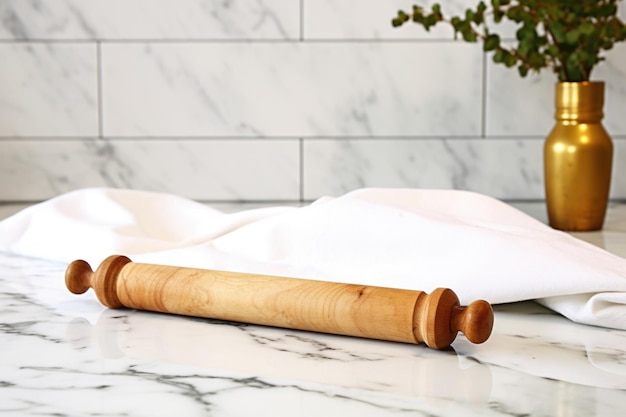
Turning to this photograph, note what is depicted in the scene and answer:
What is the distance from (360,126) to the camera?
1.73m

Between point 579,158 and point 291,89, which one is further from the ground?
point 291,89

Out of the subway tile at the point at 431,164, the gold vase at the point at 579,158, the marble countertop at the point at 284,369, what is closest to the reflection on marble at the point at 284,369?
the marble countertop at the point at 284,369

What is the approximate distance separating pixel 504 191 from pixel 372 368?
1.14 meters

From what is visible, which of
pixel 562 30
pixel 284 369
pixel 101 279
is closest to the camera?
pixel 284 369

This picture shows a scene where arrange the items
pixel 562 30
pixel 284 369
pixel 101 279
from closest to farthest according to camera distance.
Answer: pixel 284 369
pixel 101 279
pixel 562 30

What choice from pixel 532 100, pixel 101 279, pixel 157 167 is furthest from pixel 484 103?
pixel 101 279

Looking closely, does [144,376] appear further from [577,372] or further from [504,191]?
[504,191]

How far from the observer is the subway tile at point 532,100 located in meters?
1.71

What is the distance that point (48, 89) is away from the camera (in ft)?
5.72

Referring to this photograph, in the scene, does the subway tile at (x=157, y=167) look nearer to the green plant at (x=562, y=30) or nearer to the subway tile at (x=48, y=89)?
the subway tile at (x=48, y=89)

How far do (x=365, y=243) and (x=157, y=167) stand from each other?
928 millimetres

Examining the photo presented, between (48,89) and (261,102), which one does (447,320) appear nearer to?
(261,102)

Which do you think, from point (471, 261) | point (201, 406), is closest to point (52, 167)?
point (471, 261)

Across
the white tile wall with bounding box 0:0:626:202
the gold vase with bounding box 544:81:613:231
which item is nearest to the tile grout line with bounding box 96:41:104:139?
the white tile wall with bounding box 0:0:626:202
